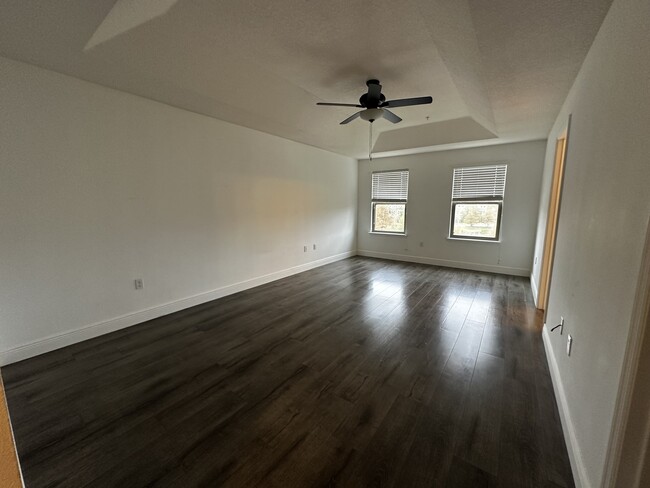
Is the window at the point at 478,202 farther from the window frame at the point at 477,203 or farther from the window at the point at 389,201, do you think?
the window at the point at 389,201

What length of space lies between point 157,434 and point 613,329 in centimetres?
237

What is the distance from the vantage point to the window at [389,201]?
6.20 m

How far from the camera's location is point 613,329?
1.10 metres

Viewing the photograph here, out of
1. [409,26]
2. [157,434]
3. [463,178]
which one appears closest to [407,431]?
[157,434]

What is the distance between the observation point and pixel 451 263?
570 cm

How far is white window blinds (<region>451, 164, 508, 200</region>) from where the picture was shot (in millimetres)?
5059

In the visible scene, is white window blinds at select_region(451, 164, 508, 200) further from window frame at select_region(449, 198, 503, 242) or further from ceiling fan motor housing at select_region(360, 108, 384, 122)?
ceiling fan motor housing at select_region(360, 108, 384, 122)

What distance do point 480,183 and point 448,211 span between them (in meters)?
0.77

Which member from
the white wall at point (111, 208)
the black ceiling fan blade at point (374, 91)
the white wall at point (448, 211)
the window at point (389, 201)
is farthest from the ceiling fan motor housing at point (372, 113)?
the window at point (389, 201)

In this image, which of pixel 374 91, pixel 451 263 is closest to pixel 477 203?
pixel 451 263

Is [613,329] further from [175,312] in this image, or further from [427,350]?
[175,312]

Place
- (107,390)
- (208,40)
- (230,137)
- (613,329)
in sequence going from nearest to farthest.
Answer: (613,329), (107,390), (208,40), (230,137)

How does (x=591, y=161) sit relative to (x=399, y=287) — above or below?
above

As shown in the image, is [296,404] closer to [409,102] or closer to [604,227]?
[604,227]
